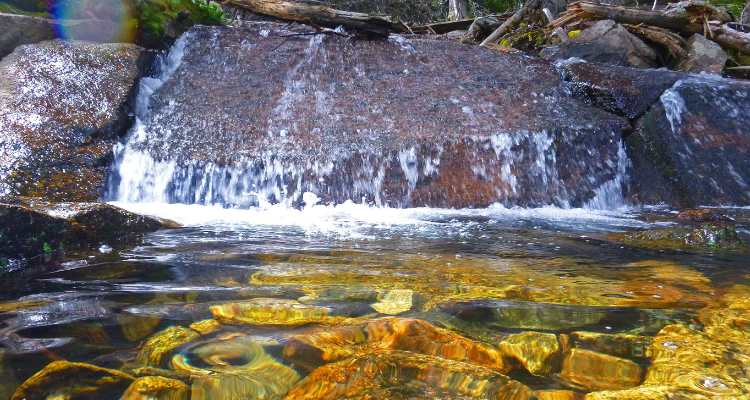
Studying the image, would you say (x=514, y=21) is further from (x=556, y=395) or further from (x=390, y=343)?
(x=556, y=395)

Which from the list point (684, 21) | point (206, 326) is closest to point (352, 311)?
point (206, 326)

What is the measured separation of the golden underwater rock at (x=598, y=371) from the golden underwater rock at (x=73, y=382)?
131 centimetres

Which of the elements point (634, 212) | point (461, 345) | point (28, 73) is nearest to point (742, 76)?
point (634, 212)

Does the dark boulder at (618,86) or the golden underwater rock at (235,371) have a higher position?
the dark boulder at (618,86)

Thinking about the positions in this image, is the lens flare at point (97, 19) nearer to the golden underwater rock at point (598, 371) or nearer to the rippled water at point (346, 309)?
the rippled water at point (346, 309)

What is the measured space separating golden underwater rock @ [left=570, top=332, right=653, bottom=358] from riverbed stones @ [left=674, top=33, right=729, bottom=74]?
812 centimetres

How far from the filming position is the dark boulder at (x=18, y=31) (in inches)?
252

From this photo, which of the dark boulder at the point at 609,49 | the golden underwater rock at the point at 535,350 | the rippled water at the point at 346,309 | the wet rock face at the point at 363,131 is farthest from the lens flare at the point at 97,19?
the golden underwater rock at the point at 535,350

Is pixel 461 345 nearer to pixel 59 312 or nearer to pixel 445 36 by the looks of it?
pixel 59 312

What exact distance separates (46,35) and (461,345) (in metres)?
7.70

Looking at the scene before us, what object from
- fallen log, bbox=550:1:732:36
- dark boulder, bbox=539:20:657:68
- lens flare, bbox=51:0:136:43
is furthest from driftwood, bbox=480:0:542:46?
lens flare, bbox=51:0:136:43

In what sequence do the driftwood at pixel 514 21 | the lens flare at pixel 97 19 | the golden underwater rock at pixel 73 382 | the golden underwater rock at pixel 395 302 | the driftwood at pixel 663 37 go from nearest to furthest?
the golden underwater rock at pixel 73 382 < the golden underwater rock at pixel 395 302 < the lens flare at pixel 97 19 < the driftwood at pixel 663 37 < the driftwood at pixel 514 21

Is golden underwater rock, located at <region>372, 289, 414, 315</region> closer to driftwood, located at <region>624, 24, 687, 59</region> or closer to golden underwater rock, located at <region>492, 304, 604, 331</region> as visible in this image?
golden underwater rock, located at <region>492, 304, 604, 331</region>

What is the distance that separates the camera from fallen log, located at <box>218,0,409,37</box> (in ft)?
25.1
